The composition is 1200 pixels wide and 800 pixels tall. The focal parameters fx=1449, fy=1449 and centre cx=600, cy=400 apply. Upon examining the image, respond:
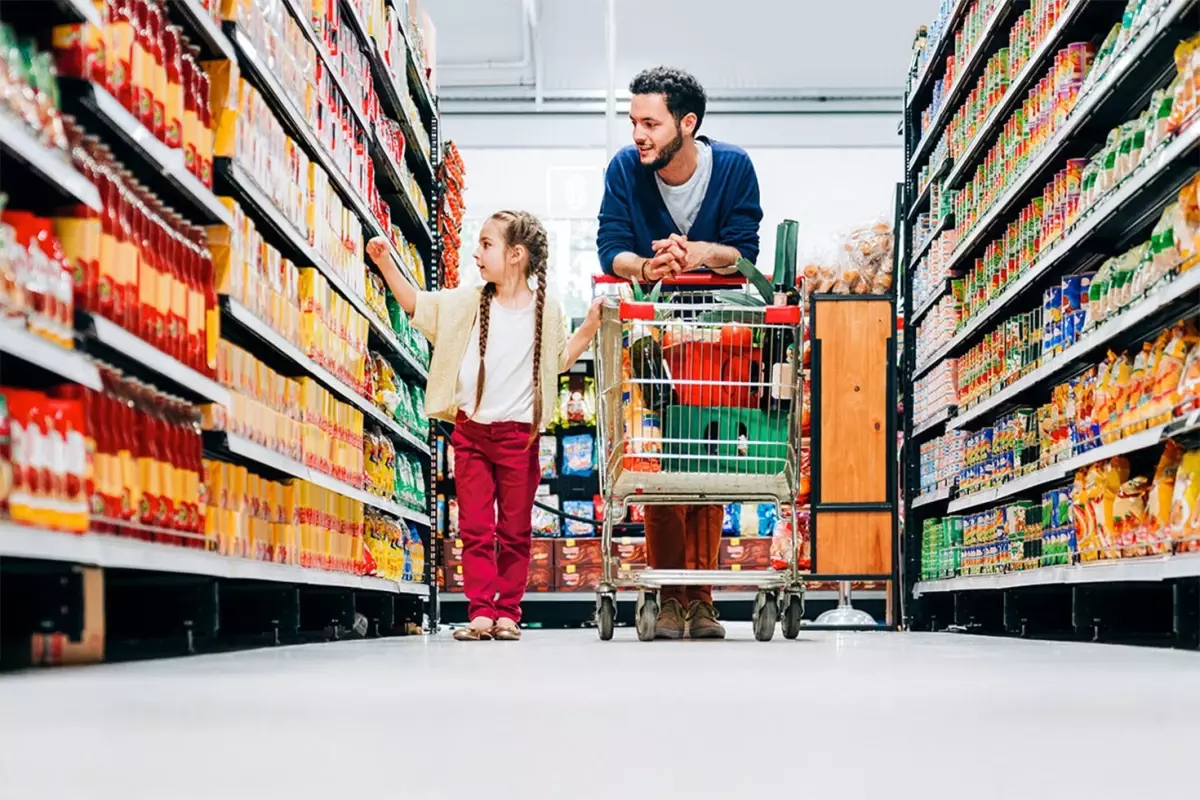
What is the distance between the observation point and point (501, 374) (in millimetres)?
4543

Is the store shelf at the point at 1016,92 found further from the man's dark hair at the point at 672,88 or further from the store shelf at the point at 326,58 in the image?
the store shelf at the point at 326,58

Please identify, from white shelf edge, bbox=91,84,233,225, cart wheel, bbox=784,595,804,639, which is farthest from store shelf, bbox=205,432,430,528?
cart wheel, bbox=784,595,804,639

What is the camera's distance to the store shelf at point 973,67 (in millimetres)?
5488

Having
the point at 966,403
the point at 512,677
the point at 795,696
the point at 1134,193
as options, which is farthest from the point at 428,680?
the point at 966,403

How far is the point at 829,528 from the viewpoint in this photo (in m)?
6.43

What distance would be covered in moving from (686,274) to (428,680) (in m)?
2.48

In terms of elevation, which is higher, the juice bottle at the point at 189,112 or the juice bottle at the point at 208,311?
the juice bottle at the point at 189,112

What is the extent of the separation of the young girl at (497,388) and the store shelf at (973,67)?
6.99 feet

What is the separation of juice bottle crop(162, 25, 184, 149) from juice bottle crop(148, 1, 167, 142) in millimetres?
14

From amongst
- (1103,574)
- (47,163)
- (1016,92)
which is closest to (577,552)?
(1016,92)

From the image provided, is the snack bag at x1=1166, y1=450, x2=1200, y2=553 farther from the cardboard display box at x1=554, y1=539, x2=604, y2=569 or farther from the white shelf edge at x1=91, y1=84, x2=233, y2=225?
the cardboard display box at x1=554, y1=539, x2=604, y2=569

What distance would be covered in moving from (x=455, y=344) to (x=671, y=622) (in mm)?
1137

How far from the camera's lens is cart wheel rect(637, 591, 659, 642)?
4.31 m

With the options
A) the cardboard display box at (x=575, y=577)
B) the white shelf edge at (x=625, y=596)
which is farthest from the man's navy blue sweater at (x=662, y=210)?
the cardboard display box at (x=575, y=577)
